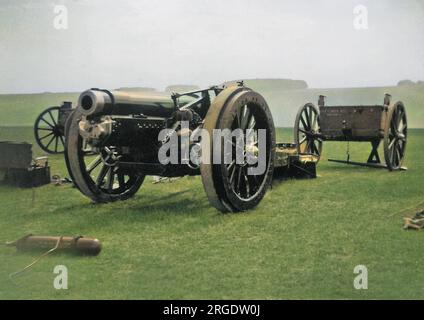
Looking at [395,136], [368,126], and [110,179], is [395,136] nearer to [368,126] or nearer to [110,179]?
[368,126]

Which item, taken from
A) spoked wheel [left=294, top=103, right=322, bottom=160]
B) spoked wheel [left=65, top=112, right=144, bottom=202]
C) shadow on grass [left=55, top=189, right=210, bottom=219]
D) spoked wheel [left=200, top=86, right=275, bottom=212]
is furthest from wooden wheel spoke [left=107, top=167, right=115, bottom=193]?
spoked wheel [left=294, top=103, right=322, bottom=160]

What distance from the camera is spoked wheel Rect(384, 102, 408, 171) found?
461 inches

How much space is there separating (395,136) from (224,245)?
27.2 feet

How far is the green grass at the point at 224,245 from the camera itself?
4.13 m

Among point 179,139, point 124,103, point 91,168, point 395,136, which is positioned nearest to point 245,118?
point 179,139

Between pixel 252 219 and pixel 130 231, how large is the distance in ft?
5.37

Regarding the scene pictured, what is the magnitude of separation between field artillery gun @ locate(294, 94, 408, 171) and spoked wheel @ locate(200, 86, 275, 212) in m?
5.19

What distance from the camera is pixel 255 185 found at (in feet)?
24.4

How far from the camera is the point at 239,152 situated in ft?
22.6

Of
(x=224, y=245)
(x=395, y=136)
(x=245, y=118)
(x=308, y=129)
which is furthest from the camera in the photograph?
(x=308, y=129)

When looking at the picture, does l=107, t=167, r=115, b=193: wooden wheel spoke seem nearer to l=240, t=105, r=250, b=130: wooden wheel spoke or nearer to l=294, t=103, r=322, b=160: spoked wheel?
l=240, t=105, r=250, b=130: wooden wheel spoke
